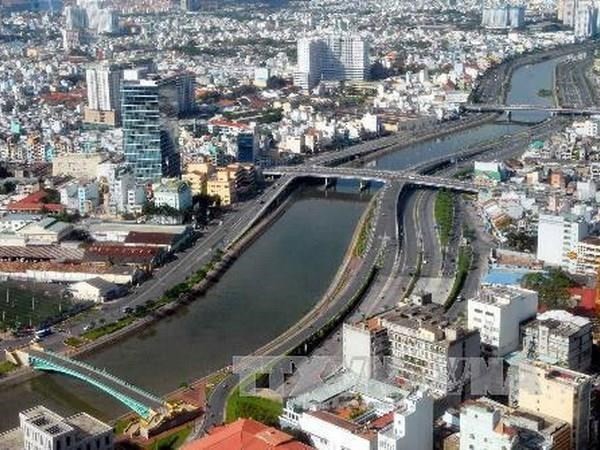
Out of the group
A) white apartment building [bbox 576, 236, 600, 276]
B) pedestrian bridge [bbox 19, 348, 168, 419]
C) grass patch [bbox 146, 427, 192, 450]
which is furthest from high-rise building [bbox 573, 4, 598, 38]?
grass patch [bbox 146, 427, 192, 450]

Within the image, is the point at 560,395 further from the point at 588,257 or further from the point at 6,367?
the point at 6,367

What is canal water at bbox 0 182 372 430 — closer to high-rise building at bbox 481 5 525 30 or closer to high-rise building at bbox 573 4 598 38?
high-rise building at bbox 573 4 598 38

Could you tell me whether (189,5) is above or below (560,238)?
above

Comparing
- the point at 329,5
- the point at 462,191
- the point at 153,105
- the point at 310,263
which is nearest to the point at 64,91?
the point at 153,105

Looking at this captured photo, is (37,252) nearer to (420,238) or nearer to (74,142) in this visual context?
(420,238)

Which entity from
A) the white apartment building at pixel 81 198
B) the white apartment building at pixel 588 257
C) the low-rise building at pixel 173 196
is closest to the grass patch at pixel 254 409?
the white apartment building at pixel 588 257

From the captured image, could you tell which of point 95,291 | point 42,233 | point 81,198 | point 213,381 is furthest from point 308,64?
point 213,381

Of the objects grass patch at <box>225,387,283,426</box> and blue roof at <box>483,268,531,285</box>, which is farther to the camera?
blue roof at <box>483,268,531,285</box>
